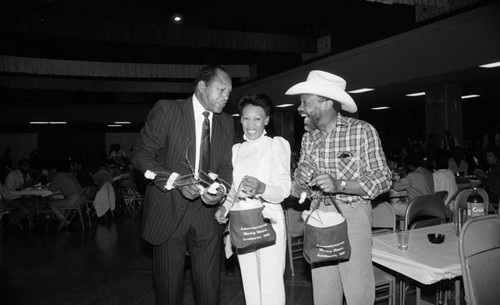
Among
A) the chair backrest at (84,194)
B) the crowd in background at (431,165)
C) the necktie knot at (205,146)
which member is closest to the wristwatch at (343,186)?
the necktie knot at (205,146)

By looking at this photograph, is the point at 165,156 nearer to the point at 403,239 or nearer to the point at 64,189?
the point at 403,239

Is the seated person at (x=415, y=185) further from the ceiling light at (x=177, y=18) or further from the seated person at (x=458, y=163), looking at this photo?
the ceiling light at (x=177, y=18)

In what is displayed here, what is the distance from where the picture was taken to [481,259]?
1991mm

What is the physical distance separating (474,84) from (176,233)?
1074 centimetres

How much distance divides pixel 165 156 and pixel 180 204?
0.30 metres

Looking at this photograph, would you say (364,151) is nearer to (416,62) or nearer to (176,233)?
(176,233)

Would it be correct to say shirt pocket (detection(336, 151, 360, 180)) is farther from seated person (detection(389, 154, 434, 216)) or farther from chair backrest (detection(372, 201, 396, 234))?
seated person (detection(389, 154, 434, 216))

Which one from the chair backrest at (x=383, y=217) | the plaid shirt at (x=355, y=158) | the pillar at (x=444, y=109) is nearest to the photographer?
the plaid shirt at (x=355, y=158)

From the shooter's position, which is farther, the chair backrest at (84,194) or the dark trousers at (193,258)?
the chair backrest at (84,194)

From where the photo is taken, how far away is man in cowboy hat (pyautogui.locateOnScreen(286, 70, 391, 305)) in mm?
2143

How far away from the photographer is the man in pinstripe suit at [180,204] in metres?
2.30

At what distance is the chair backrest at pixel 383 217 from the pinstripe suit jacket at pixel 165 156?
1580 millimetres

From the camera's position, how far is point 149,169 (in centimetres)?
220

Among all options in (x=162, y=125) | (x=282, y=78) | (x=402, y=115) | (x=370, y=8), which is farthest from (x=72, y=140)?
(x=162, y=125)
